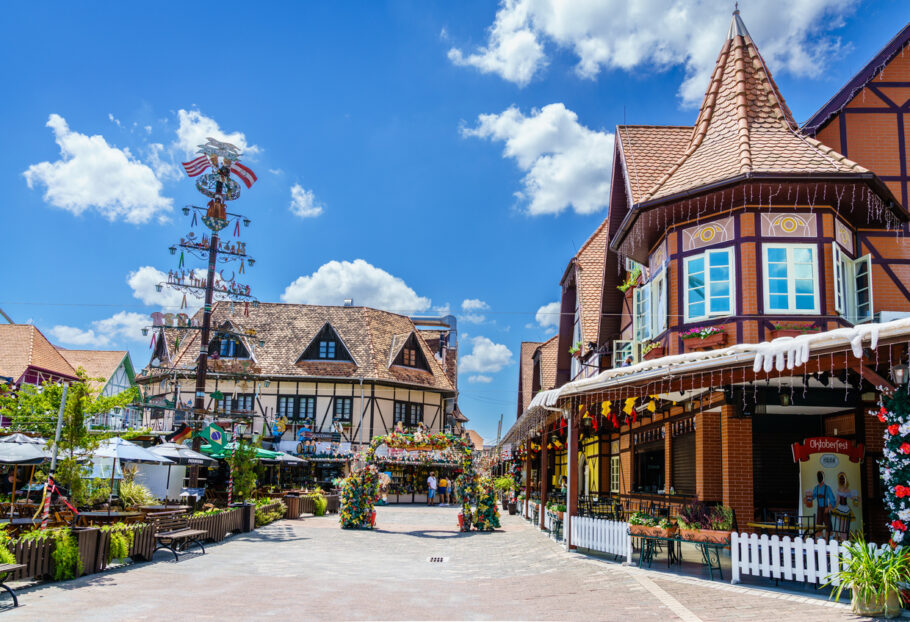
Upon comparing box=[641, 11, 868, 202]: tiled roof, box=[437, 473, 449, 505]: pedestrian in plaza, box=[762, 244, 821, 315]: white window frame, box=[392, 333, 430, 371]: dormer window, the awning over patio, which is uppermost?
box=[641, 11, 868, 202]: tiled roof

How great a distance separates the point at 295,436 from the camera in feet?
120

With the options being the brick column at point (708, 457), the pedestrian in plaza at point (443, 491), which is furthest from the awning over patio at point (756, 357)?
the pedestrian in plaza at point (443, 491)

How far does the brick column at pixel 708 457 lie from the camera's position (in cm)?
1448

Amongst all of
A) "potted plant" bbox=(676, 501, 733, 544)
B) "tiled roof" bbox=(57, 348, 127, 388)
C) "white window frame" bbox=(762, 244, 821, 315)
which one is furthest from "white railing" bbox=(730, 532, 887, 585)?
"tiled roof" bbox=(57, 348, 127, 388)

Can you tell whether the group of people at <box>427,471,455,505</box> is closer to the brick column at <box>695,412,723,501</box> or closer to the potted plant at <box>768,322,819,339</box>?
the brick column at <box>695,412,723,501</box>

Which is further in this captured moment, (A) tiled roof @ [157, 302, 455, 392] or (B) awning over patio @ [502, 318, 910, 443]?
(A) tiled roof @ [157, 302, 455, 392]

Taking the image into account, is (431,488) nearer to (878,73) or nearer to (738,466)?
(738,466)

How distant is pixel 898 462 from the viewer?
29.5 feet

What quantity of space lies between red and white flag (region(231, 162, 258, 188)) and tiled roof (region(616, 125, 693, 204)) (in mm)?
11782

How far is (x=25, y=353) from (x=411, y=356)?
2088cm

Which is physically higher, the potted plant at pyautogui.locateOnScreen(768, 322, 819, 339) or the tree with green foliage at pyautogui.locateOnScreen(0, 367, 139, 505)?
the potted plant at pyautogui.locateOnScreen(768, 322, 819, 339)

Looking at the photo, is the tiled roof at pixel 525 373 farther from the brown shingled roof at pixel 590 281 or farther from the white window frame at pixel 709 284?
the white window frame at pixel 709 284

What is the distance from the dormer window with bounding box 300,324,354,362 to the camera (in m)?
39.6

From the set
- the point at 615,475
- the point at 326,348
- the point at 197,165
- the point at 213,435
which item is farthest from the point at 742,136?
the point at 326,348
